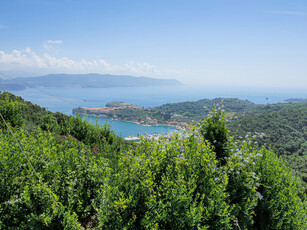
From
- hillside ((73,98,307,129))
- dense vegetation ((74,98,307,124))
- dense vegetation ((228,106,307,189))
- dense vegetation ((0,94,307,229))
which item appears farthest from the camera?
dense vegetation ((74,98,307,124))

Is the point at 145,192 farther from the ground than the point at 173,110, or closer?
farther from the ground

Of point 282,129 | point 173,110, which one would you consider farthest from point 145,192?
point 173,110

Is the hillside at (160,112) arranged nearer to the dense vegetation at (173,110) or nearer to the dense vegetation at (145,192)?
the dense vegetation at (173,110)

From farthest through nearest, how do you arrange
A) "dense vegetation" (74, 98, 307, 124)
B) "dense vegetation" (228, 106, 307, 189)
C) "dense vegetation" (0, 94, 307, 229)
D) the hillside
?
"dense vegetation" (74, 98, 307, 124) < the hillside < "dense vegetation" (228, 106, 307, 189) < "dense vegetation" (0, 94, 307, 229)

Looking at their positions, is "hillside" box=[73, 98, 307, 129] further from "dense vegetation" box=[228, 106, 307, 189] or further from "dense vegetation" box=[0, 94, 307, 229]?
"dense vegetation" box=[0, 94, 307, 229]

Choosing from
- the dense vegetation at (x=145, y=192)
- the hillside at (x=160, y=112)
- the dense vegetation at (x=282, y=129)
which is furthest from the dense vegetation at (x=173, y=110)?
the dense vegetation at (x=145, y=192)

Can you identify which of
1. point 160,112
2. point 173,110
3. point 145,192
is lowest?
point 160,112

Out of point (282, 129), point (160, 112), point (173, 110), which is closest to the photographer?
point (282, 129)

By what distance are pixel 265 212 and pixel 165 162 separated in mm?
3125

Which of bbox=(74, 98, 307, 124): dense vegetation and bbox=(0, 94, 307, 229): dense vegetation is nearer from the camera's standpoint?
bbox=(0, 94, 307, 229): dense vegetation

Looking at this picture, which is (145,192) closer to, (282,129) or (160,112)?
(282,129)

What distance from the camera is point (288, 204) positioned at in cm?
423

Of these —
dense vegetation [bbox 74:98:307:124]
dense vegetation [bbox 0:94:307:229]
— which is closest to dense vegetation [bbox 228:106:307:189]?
dense vegetation [bbox 74:98:307:124]

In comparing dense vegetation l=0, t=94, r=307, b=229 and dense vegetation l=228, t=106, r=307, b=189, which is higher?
dense vegetation l=0, t=94, r=307, b=229
